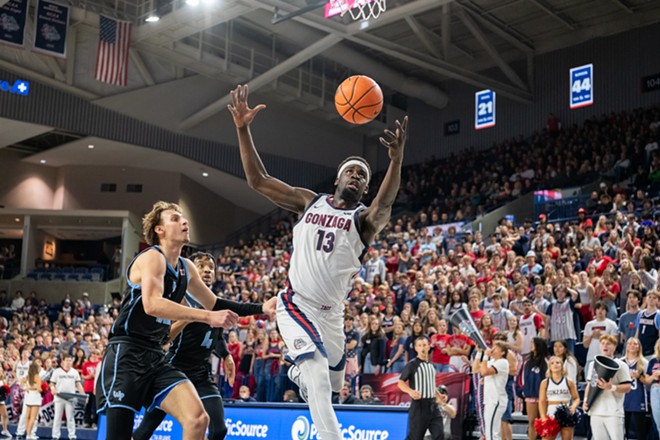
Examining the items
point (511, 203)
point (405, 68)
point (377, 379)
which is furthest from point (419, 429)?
point (405, 68)

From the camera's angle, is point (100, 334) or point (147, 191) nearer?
point (100, 334)

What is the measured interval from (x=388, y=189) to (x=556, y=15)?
27.1 meters

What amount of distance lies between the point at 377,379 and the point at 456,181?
17.8 metres

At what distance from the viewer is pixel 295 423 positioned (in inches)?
491

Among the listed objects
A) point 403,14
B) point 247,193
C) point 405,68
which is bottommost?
point 247,193

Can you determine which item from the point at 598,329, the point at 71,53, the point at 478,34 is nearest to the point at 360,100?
the point at 598,329

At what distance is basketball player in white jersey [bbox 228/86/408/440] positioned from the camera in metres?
5.88

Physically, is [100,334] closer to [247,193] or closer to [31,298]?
[31,298]

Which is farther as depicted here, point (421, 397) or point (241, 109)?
point (421, 397)

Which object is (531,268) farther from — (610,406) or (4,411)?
(4,411)

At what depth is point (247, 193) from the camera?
38281mm

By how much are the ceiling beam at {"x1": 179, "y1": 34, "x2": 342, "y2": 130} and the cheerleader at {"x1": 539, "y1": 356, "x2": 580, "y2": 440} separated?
55.1 ft

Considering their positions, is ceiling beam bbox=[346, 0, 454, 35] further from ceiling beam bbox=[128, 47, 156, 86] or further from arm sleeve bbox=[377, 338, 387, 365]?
arm sleeve bbox=[377, 338, 387, 365]

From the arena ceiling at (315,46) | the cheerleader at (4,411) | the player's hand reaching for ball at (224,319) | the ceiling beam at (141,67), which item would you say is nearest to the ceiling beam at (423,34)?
the arena ceiling at (315,46)
